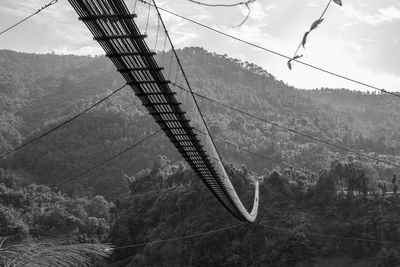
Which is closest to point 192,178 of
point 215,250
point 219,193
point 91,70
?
point 215,250

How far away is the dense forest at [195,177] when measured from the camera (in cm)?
3309

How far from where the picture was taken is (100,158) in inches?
2990

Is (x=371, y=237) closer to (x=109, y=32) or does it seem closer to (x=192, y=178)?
(x=192, y=178)

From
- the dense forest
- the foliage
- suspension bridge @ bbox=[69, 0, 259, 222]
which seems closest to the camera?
the foliage

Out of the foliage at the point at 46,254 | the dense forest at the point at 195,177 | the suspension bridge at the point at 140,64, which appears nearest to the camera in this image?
the foliage at the point at 46,254

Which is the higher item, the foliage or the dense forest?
the dense forest

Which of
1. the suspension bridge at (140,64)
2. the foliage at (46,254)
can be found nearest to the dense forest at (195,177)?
the foliage at (46,254)

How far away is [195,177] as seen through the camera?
137ft

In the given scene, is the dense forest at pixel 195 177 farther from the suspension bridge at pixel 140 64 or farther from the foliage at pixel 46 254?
the suspension bridge at pixel 140 64

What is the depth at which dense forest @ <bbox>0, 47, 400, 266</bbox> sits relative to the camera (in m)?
33.1

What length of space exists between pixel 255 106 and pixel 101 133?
105ft

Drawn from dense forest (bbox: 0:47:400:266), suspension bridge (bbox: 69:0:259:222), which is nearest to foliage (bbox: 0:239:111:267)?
dense forest (bbox: 0:47:400:266)

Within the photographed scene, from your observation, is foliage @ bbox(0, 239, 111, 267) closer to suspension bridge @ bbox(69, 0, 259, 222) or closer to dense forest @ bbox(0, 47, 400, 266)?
dense forest @ bbox(0, 47, 400, 266)

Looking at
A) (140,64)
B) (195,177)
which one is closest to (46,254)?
(140,64)
